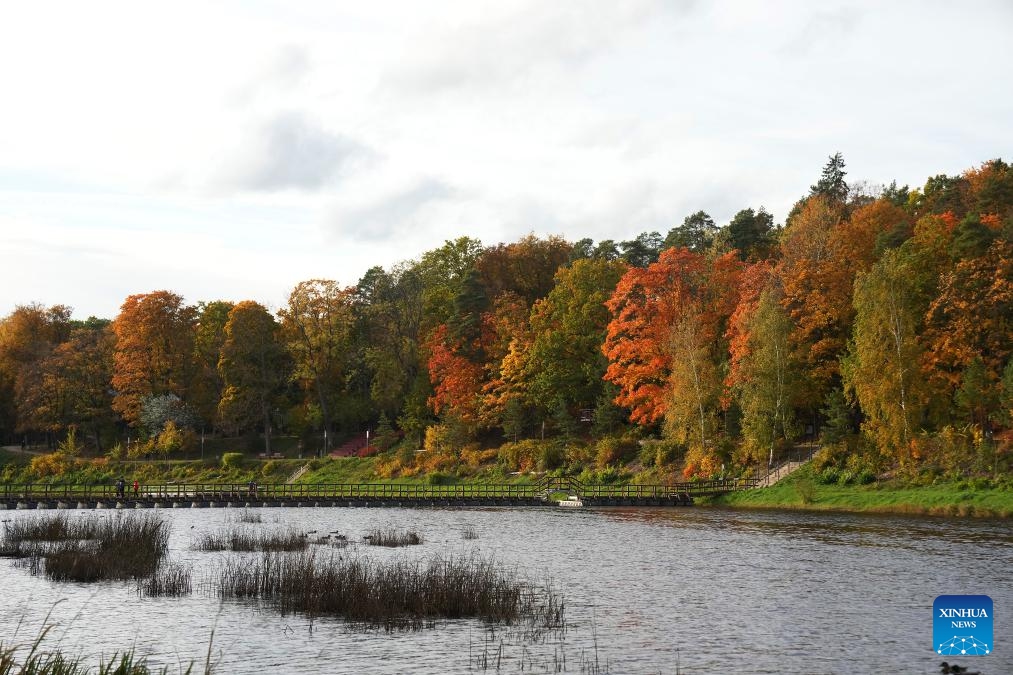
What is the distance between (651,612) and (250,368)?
83.2 m

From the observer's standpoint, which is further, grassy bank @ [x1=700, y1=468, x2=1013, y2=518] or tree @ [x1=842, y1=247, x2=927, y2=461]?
tree @ [x1=842, y1=247, x2=927, y2=461]

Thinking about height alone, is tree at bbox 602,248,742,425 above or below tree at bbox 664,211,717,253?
below

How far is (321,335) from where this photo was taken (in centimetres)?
10781

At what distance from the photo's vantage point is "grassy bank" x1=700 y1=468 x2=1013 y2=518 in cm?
5394

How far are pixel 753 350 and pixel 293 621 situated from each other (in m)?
51.5

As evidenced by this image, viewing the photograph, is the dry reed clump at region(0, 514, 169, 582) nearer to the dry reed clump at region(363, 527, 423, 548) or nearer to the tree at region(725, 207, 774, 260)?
the dry reed clump at region(363, 527, 423, 548)

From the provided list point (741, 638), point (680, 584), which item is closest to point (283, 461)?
point (680, 584)

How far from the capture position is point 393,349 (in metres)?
107

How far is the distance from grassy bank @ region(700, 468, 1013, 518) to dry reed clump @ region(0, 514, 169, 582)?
37241mm

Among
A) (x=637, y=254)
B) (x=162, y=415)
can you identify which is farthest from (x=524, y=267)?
(x=162, y=415)

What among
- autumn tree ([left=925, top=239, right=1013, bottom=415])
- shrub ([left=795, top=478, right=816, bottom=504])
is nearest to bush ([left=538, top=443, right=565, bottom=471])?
shrub ([left=795, top=478, right=816, bottom=504])

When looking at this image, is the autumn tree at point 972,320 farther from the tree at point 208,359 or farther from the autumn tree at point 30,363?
the autumn tree at point 30,363

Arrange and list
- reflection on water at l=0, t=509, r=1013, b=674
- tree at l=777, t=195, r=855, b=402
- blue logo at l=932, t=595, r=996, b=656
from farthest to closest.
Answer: tree at l=777, t=195, r=855, b=402, blue logo at l=932, t=595, r=996, b=656, reflection on water at l=0, t=509, r=1013, b=674

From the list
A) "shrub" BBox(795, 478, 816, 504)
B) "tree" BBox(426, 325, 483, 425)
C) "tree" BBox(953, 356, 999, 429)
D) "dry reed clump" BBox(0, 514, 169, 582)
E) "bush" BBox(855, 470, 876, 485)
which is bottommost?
"dry reed clump" BBox(0, 514, 169, 582)
